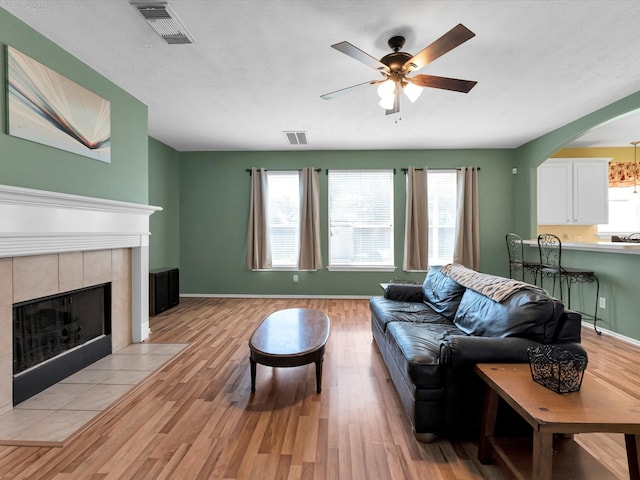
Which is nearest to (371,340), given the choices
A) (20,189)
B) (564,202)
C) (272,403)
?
(272,403)

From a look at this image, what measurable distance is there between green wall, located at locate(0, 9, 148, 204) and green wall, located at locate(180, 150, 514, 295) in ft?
7.17

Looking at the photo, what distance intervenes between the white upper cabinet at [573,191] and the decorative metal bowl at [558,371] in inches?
188

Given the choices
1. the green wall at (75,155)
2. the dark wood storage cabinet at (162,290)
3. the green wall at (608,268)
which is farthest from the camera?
the dark wood storage cabinet at (162,290)

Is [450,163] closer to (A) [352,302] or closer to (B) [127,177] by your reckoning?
(A) [352,302]

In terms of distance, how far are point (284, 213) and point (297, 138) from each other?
1438 mm

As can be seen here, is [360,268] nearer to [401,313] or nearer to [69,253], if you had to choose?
[401,313]

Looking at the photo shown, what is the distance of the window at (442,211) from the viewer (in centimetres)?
586

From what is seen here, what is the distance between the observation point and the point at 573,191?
5457mm

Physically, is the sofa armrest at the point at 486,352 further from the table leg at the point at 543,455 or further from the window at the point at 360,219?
the window at the point at 360,219

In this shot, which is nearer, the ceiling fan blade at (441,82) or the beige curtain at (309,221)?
the ceiling fan blade at (441,82)

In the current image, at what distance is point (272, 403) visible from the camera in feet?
7.72

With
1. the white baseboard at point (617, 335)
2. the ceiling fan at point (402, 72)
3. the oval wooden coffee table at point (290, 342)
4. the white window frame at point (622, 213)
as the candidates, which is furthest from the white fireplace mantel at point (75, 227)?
the white window frame at point (622, 213)

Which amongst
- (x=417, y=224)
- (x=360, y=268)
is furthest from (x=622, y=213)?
(x=360, y=268)

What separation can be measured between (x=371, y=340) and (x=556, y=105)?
3.58 metres
